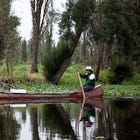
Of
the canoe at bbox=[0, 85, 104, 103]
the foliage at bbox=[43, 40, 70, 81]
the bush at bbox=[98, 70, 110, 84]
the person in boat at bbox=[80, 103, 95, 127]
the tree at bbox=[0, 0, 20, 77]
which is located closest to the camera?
the person in boat at bbox=[80, 103, 95, 127]

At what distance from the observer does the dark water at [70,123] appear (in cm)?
1271

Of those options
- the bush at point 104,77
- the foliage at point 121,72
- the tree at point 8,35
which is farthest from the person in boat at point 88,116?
the bush at point 104,77

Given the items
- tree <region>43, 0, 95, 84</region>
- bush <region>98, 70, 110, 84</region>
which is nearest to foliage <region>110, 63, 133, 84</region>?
bush <region>98, 70, 110, 84</region>

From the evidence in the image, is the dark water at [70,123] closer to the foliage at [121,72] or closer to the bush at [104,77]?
the foliage at [121,72]

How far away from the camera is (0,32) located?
1544 inches

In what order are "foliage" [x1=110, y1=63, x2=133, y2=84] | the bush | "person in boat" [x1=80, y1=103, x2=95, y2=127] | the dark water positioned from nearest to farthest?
the dark water → "person in boat" [x1=80, y1=103, x2=95, y2=127] → "foliage" [x1=110, y1=63, x2=133, y2=84] → the bush

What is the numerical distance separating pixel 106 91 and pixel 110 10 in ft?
32.8

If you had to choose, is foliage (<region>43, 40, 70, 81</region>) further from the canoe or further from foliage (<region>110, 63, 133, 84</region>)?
the canoe

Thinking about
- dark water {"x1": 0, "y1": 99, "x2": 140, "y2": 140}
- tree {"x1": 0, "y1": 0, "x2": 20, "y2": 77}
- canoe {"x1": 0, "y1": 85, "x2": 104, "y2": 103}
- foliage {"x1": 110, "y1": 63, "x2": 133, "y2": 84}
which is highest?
tree {"x1": 0, "y1": 0, "x2": 20, "y2": 77}

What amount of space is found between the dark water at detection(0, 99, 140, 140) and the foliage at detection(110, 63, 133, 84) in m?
19.6

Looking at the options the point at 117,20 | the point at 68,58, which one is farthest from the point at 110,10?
the point at 68,58

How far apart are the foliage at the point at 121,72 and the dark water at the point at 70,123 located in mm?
19577

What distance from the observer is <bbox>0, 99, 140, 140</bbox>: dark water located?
41.7 feet

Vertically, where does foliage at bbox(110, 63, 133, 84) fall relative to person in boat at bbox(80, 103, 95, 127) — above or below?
above
